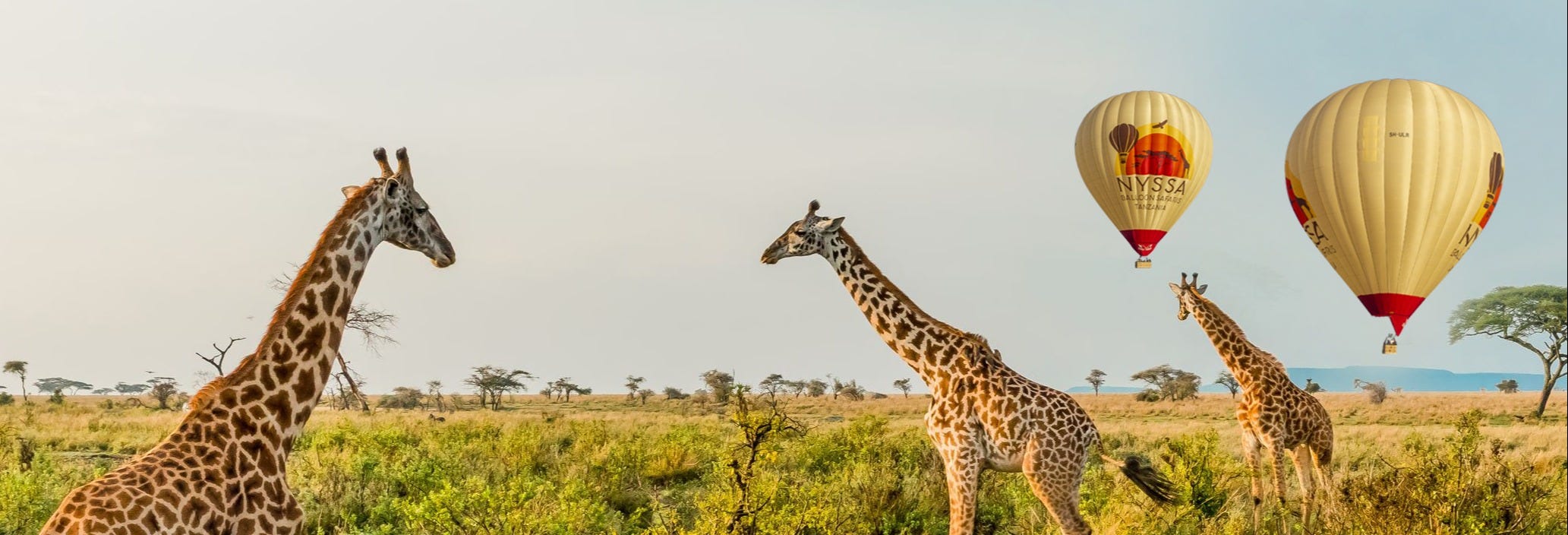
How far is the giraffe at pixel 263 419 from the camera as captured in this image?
5289 mm

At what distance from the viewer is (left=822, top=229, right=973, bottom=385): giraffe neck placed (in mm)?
8852

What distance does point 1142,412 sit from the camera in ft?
146

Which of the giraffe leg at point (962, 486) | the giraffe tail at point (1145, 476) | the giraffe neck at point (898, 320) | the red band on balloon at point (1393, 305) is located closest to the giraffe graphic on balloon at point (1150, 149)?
the red band on balloon at point (1393, 305)

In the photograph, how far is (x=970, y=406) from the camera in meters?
8.59

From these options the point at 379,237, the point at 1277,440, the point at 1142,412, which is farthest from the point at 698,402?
the point at 379,237

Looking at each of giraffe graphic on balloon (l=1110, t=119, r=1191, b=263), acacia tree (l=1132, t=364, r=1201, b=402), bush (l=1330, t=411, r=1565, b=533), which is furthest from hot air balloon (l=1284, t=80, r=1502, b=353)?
acacia tree (l=1132, t=364, r=1201, b=402)

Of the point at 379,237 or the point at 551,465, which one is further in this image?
the point at 551,465

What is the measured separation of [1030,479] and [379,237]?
186 inches

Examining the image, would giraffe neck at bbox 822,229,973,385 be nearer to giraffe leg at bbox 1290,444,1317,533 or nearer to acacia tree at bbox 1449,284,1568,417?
giraffe leg at bbox 1290,444,1317,533

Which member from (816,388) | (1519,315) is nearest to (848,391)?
(816,388)

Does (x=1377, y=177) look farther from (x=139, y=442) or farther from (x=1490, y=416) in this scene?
(x=1490, y=416)

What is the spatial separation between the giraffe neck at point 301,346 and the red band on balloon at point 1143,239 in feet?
72.8

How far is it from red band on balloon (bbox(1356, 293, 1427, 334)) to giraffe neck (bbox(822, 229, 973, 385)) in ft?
52.1

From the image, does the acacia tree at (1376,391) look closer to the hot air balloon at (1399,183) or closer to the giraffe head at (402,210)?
the hot air balloon at (1399,183)
